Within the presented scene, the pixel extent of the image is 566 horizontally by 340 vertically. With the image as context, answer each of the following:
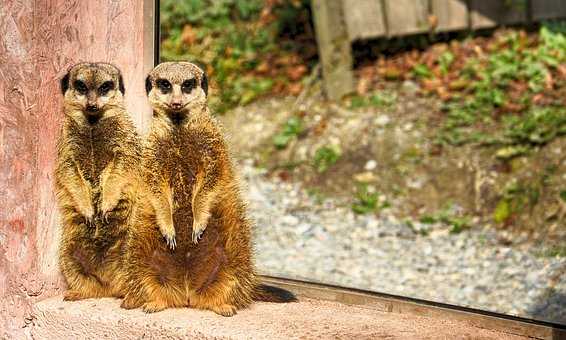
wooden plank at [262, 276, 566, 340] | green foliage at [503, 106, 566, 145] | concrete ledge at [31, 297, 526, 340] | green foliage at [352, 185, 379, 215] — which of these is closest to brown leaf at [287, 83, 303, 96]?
green foliage at [352, 185, 379, 215]

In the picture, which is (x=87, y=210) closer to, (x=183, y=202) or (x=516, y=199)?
(x=183, y=202)

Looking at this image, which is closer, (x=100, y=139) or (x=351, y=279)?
(x=100, y=139)

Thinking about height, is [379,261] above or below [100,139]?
below

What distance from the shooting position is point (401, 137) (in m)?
7.67

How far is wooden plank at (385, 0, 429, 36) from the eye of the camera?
29.2 feet

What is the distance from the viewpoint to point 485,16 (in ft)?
29.4

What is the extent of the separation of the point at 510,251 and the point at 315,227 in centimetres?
166

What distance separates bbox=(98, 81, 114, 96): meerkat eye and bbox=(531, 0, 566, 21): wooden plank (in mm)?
6804

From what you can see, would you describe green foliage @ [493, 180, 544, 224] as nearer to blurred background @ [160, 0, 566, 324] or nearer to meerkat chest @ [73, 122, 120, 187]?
blurred background @ [160, 0, 566, 324]

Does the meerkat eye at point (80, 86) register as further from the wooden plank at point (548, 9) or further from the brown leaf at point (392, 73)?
the wooden plank at point (548, 9)

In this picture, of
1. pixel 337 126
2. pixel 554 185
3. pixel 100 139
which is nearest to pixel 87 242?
pixel 100 139

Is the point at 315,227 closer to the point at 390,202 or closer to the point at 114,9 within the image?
the point at 390,202

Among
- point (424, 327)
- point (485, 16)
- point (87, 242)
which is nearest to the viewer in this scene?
point (424, 327)

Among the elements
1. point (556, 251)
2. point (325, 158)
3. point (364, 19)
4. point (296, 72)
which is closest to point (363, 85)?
point (364, 19)
